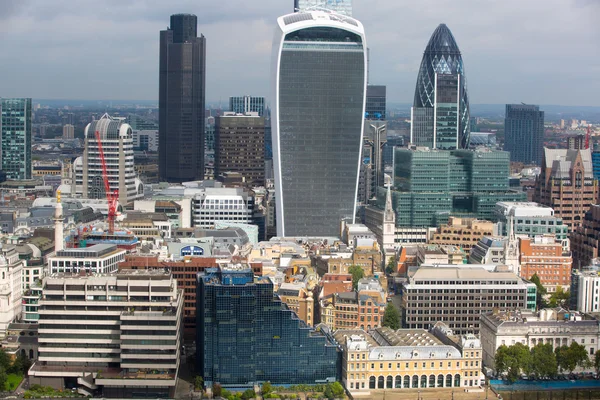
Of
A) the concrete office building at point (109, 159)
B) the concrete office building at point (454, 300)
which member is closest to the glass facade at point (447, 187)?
the concrete office building at point (109, 159)

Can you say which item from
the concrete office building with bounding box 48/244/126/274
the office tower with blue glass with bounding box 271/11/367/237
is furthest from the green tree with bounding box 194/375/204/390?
the office tower with blue glass with bounding box 271/11/367/237

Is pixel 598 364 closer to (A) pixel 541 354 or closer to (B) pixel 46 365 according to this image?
(A) pixel 541 354

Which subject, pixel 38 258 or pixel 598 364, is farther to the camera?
pixel 38 258

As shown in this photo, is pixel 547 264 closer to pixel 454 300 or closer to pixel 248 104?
pixel 454 300

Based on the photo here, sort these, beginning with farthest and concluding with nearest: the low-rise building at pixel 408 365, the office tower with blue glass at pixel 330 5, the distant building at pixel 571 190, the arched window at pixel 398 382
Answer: the office tower with blue glass at pixel 330 5, the distant building at pixel 571 190, the arched window at pixel 398 382, the low-rise building at pixel 408 365

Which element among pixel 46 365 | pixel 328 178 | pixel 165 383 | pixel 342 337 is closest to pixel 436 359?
pixel 342 337

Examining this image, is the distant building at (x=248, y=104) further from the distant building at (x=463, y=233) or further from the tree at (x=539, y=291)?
the tree at (x=539, y=291)
